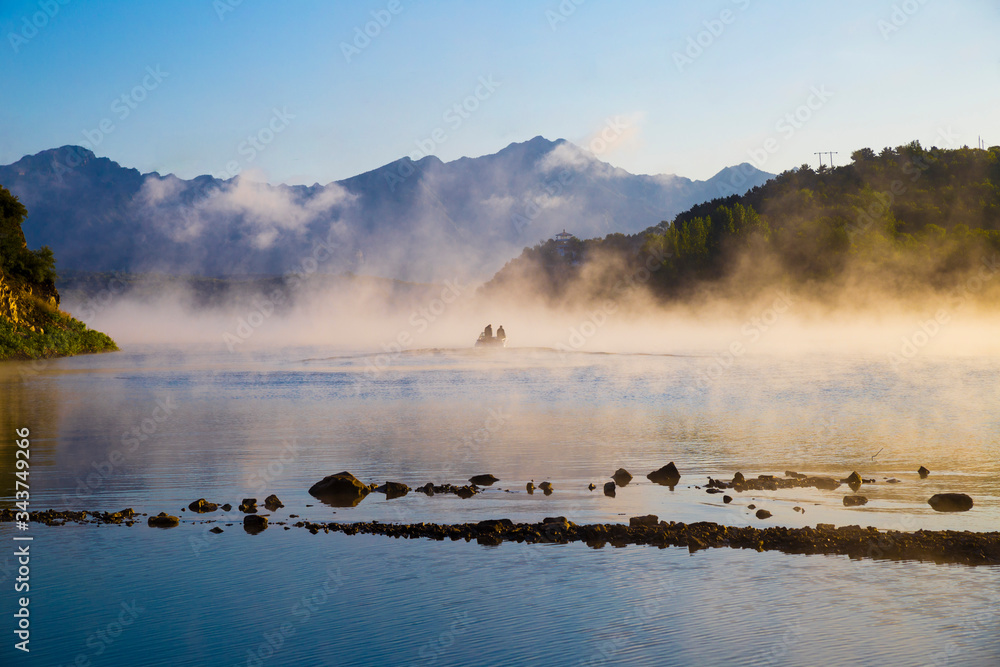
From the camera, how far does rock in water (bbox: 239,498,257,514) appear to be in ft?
57.1

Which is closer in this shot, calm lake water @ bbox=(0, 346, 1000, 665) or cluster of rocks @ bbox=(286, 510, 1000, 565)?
calm lake water @ bbox=(0, 346, 1000, 665)

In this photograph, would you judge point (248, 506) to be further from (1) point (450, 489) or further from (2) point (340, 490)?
(1) point (450, 489)

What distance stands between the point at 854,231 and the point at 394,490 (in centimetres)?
14917

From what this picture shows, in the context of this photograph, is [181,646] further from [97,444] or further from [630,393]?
[630,393]

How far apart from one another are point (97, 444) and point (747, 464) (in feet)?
67.7

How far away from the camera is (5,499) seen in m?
18.0

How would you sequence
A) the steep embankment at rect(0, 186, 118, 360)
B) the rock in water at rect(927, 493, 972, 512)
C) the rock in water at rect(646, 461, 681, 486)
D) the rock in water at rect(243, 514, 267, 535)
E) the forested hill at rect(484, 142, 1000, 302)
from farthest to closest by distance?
the forested hill at rect(484, 142, 1000, 302) → the steep embankment at rect(0, 186, 118, 360) → the rock in water at rect(646, 461, 681, 486) → the rock in water at rect(927, 493, 972, 512) → the rock in water at rect(243, 514, 267, 535)

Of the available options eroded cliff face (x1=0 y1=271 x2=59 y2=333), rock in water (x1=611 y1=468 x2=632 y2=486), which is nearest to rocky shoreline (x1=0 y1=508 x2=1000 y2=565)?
rock in water (x1=611 y1=468 x2=632 y2=486)

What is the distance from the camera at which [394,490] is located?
19359 millimetres

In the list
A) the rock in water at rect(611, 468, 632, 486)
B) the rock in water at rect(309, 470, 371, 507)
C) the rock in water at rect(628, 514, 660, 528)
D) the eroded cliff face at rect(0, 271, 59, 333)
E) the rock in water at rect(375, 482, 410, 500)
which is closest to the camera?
the rock in water at rect(628, 514, 660, 528)

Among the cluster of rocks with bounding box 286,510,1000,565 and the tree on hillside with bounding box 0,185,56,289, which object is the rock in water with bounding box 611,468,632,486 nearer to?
the cluster of rocks with bounding box 286,510,1000,565

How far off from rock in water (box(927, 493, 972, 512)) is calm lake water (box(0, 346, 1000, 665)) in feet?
0.98

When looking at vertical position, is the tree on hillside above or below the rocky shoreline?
above

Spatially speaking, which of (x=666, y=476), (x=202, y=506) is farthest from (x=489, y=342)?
(x=202, y=506)
